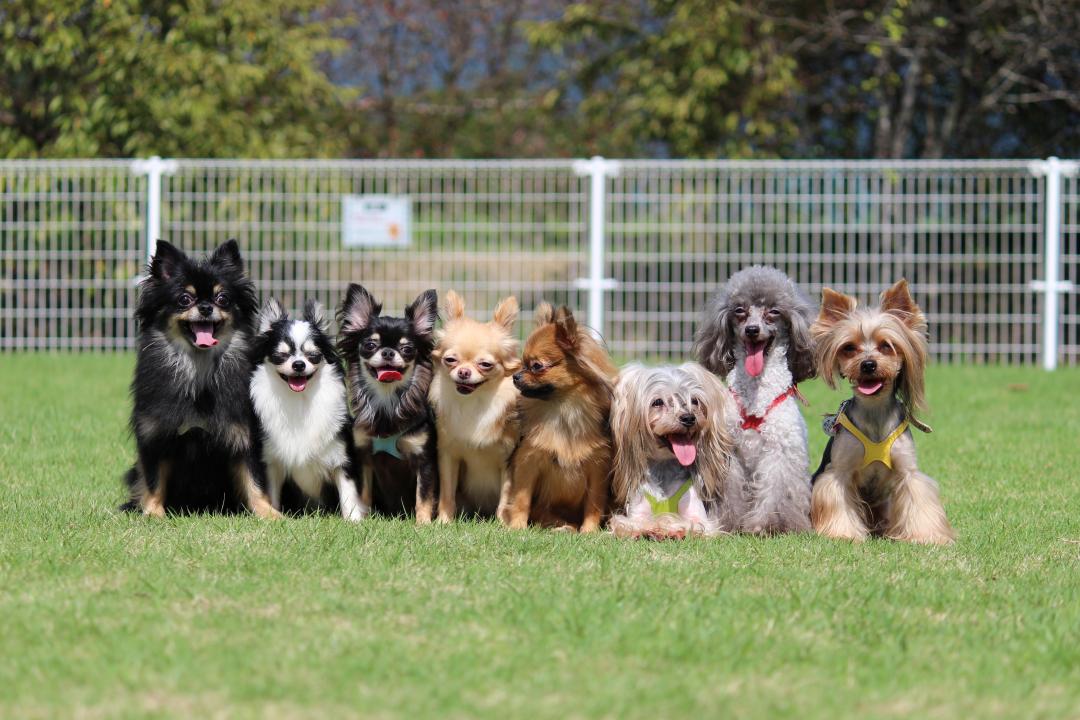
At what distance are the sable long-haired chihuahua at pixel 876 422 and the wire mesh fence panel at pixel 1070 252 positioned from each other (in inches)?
273

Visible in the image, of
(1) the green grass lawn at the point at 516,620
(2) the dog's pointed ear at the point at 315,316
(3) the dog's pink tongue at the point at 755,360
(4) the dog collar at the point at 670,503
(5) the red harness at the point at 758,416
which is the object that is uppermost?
(2) the dog's pointed ear at the point at 315,316

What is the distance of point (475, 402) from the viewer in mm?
5141

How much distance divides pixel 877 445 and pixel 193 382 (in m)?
2.56

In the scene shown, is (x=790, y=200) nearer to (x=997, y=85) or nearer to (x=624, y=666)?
(x=997, y=85)

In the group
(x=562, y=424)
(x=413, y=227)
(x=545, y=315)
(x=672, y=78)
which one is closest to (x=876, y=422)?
(x=562, y=424)

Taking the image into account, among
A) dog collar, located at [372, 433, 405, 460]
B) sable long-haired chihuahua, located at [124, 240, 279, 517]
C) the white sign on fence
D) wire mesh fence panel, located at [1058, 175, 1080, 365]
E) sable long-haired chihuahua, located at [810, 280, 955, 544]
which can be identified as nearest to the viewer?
sable long-haired chihuahua, located at [810, 280, 955, 544]

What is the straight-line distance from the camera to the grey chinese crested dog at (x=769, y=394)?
487 centimetres

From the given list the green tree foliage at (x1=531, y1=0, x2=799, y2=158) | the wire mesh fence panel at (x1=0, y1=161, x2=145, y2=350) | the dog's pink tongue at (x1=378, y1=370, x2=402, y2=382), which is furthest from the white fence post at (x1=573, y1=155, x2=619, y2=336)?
the dog's pink tongue at (x1=378, y1=370, x2=402, y2=382)

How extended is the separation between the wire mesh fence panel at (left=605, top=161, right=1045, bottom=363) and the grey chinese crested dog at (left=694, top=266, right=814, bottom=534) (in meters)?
6.16

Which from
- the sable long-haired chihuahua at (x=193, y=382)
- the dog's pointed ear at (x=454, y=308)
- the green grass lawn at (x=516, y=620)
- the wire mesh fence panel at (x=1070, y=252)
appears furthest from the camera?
the wire mesh fence panel at (x=1070, y=252)

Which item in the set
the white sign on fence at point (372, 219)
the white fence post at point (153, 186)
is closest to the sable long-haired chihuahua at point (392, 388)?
the white sign on fence at point (372, 219)

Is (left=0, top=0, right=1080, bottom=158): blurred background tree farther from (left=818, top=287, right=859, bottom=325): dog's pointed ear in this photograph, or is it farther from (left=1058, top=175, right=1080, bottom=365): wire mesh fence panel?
(left=818, top=287, right=859, bottom=325): dog's pointed ear

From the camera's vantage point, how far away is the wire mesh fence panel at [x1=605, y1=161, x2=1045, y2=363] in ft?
36.2

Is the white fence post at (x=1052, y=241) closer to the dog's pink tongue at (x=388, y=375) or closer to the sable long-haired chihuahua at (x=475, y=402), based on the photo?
the sable long-haired chihuahua at (x=475, y=402)
